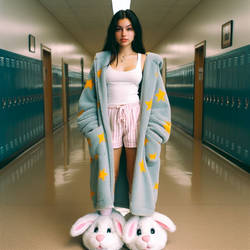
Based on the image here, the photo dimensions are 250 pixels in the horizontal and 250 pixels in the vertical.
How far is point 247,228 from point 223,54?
310 cm

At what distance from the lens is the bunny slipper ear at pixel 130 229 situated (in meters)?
1.89

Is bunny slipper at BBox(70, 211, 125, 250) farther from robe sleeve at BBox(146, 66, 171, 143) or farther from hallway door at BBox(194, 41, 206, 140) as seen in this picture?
hallway door at BBox(194, 41, 206, 140)

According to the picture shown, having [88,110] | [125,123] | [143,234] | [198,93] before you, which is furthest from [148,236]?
[198,93]

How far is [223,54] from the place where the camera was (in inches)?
189

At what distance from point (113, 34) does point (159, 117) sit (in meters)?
0.59

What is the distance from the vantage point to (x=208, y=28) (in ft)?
18.4

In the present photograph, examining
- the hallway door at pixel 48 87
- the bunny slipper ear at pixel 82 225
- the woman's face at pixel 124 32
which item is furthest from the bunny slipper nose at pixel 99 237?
the hallway door at pixel 48 87

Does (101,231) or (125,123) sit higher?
(125,123)

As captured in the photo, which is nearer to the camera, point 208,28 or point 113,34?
point 113,34

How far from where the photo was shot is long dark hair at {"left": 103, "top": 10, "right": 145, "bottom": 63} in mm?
1945

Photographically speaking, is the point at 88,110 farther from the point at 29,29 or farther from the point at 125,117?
the point at 29,29

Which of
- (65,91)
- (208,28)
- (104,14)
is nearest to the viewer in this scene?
(208,28)

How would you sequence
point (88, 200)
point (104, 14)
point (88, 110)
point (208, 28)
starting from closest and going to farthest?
point (88, 110) → point (88, 200) → point (208, 28) → point (104, 14)

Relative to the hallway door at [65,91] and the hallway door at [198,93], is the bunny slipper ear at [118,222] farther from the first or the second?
the hallway door at [65,91]
